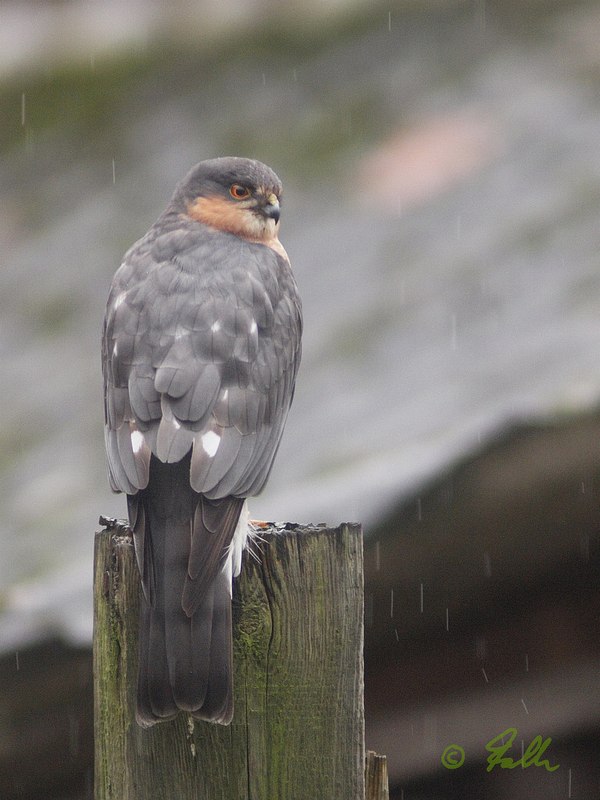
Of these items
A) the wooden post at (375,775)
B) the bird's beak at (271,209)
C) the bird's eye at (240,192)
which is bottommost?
the wooden post at (375,775)

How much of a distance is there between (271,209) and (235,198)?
5.5 inches

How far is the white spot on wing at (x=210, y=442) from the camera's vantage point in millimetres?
2830

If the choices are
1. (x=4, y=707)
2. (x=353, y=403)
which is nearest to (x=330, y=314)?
(x=353, y=403)

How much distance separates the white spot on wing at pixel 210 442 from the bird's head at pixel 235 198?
125 cm

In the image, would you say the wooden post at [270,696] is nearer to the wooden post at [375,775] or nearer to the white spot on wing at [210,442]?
the wooden post at [375,775]

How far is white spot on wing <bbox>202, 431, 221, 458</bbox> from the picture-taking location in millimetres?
2830

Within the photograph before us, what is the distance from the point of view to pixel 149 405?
2963mm

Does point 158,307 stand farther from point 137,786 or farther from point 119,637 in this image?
point 137,786

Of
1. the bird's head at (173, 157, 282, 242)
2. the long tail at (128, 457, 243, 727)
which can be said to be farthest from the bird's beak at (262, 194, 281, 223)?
the long tail at (128, 457, 243, 727)

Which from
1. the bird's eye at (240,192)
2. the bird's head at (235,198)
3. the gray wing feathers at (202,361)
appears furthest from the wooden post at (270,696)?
the bird's eye at (240,192)

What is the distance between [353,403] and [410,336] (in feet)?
1.64

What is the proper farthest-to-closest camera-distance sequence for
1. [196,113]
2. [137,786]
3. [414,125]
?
[196,113]
[414,125]
[137,786]
